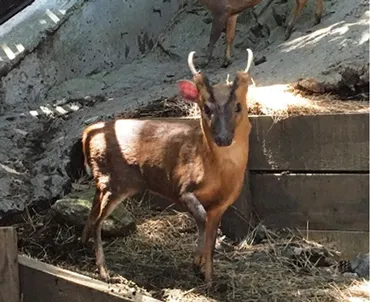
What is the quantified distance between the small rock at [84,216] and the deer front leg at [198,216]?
939 millimetres

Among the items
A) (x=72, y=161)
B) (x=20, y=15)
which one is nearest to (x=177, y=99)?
(x=72, y=161)

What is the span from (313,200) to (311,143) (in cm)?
36

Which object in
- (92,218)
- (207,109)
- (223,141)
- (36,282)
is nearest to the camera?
(223,141)

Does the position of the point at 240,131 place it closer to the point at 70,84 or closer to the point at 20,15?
the point at 70,84

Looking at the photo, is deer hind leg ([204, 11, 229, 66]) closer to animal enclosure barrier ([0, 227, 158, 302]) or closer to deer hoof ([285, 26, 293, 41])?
deer hoof ([285, 26, 293, 41])

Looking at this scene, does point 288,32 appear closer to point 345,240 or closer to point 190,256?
point 345,240

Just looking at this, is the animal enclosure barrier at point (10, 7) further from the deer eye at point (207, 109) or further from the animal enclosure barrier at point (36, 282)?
the deer eye at point (207, 109)

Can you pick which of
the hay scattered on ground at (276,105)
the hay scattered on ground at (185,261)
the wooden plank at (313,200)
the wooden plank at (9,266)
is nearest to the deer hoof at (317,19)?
the hay scattered on ground at (276,105)

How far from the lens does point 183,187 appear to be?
401 cm

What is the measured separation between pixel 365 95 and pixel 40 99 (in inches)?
114

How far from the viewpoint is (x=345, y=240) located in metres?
4.73

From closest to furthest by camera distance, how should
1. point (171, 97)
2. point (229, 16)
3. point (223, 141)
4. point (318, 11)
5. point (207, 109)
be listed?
point (223, 141) → point (207, 109) → point (171, 97) → point (318, 11) → point (229, 16)

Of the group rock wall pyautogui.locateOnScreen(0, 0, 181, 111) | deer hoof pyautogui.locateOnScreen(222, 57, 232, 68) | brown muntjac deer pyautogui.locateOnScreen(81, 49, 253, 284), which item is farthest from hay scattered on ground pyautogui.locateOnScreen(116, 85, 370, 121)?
rock wall pyautogui.locateOnScreen(0, 0, 181, 111)

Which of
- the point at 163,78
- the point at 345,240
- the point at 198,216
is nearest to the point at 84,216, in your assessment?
the point at 198,216
